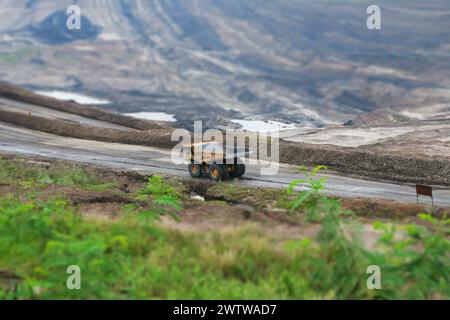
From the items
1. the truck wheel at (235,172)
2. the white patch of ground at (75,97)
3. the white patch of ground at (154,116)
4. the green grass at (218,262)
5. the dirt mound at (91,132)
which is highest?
the white patch of ground at (75,97)

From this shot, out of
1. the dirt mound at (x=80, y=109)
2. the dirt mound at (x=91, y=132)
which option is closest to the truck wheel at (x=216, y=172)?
the dirt mound at (x=91, y=132)

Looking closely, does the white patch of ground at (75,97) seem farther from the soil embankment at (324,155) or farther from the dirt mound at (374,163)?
the dirt mound at (374,163)

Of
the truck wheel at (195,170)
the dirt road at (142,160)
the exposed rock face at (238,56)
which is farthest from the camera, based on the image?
the exposed rock face at (238,56)

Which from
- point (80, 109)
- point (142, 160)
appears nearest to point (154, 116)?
point (80, 109)

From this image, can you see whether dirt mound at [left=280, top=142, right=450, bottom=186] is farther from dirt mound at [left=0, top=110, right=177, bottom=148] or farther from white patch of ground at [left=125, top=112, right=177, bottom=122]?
white patch of ground at [left=125, top=112, right=177, bottom=122]

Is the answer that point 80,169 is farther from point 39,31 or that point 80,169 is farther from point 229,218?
point 39,31

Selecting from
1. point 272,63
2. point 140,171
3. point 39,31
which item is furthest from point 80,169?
point 39,31

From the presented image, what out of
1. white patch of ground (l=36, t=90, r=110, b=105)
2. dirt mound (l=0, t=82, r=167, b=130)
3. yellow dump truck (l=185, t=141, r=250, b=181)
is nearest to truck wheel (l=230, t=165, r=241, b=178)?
yellow dump truck (l=185, t=141, r=250, b=181)

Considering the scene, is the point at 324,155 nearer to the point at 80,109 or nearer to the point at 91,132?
the point at 91,132
